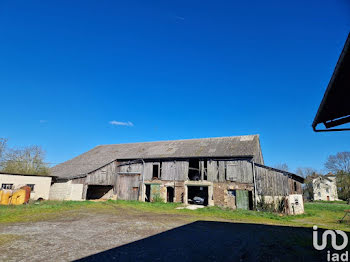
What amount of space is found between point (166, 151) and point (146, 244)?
18912mm

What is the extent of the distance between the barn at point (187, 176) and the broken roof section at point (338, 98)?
15.6 meters

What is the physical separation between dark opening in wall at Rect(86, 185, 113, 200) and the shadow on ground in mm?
19610

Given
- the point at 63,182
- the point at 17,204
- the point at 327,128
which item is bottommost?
the point at 17,204

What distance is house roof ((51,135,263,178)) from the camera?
22.3 m

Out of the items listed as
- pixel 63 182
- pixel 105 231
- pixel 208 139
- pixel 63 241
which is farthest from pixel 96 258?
pixel 208 139

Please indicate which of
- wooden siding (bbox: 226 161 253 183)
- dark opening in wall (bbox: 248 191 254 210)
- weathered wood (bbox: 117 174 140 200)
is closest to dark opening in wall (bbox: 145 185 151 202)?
weathered wood (bbox: 117 174 140 200)

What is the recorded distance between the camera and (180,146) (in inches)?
1056

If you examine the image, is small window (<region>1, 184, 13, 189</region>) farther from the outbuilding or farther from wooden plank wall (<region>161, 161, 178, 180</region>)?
wooden plank wall (<region>161, 161, 178, 180</region>)

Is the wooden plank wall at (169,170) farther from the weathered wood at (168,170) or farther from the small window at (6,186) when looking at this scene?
the small window at (6,186)

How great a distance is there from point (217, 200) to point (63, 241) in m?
16.0

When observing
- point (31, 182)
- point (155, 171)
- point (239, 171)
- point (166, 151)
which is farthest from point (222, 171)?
point (31, 182)

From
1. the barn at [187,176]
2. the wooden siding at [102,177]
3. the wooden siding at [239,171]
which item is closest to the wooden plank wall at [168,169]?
the barn at [187,176]

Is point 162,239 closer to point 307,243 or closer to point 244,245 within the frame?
point 244,245

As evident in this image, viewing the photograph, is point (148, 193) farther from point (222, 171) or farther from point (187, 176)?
point (222, 171)
